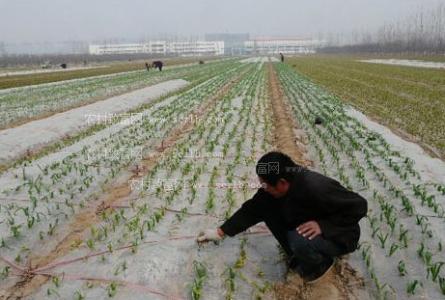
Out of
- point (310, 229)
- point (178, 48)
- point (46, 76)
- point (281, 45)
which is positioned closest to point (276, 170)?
point (310, 229)

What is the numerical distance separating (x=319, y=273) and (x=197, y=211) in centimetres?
221

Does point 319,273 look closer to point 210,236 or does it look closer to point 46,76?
point 210,236

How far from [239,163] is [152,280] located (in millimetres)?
4108

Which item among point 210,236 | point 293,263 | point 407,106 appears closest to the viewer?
point 293,263

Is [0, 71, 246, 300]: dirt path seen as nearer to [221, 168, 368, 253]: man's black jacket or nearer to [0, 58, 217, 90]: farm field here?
[221, 168, 368, 253]: man's black jacket

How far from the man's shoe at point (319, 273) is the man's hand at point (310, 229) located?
1.58ft

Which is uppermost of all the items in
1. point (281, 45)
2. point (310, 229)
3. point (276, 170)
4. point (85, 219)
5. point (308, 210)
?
point (281, 45)

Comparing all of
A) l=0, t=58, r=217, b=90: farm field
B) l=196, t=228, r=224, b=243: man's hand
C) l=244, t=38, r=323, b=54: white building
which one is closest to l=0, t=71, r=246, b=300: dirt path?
l=196, t=228, r=224, b=243: man's hand

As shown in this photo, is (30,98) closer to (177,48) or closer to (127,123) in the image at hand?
(127,123)

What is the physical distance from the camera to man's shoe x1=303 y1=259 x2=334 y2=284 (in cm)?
394

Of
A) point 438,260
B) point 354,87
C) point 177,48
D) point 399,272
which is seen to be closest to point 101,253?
point 399,272

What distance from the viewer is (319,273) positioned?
13.0 ft

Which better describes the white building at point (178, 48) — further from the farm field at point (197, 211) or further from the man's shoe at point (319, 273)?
the man's shoe at point (319, 273)

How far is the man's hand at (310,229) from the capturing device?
3.60m
